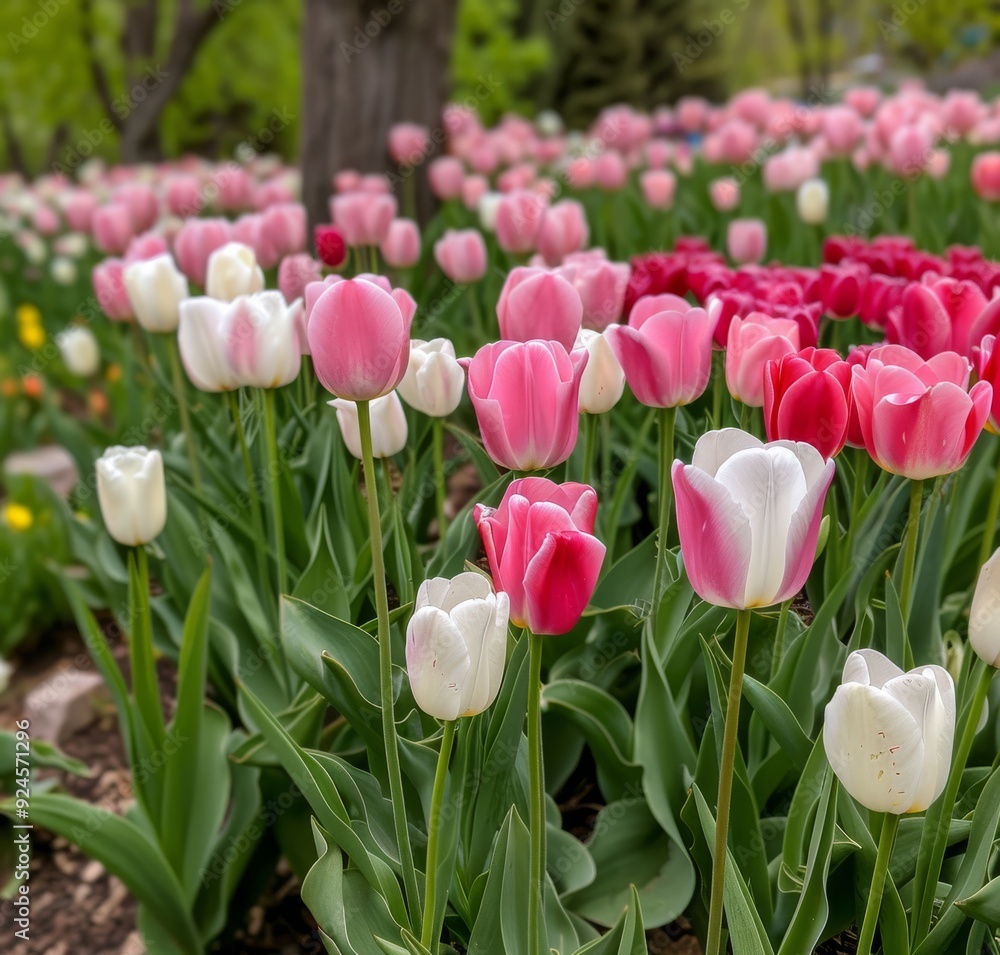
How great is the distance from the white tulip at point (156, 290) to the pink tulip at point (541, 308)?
890 mm

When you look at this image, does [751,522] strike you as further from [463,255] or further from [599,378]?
[463,255]

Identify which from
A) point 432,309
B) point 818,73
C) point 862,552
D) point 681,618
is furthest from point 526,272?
point 818,73

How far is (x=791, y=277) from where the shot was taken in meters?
1.94

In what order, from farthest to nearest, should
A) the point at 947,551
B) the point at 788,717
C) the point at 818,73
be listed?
the point at 818,73 → the point at 947,551 → the point at 788,717

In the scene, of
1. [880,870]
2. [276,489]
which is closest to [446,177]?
[276,489]

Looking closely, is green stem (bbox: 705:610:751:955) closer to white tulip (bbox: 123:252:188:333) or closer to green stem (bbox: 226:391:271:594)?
green stem (bbox: 226:391:271:594)

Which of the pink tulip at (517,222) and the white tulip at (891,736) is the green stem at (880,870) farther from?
the pink tulip at (517,222)

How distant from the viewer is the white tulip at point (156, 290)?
6.84ft

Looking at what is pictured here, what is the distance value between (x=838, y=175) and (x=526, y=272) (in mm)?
3538

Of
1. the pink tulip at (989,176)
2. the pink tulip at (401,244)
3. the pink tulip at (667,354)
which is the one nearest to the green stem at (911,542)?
the pink tulip at (667,354)

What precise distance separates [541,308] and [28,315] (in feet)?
15.7

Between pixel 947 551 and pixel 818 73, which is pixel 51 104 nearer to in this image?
pixel 947 551

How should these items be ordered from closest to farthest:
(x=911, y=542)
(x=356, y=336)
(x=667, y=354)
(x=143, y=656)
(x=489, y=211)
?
1. (x=356, y=336)
2. (x=911, y=542)
3. (x=667, y=354)
4. (x=143, y=656)
5. (x=489, y=211)

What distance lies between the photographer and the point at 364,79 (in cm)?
408
